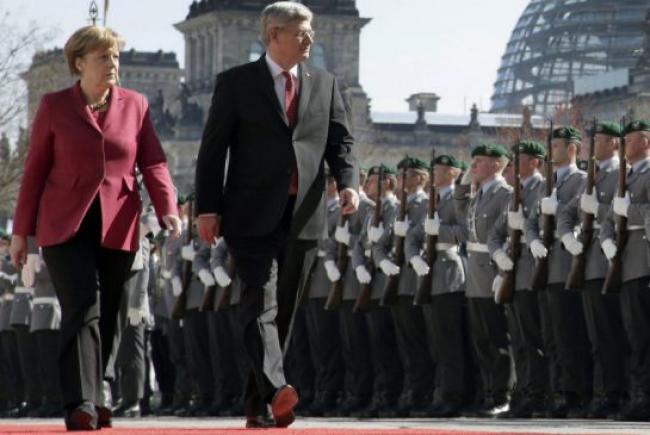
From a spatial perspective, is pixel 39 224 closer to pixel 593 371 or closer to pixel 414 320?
pixel 593 371

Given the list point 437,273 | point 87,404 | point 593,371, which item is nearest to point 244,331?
point 87,404

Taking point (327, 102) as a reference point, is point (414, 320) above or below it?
below

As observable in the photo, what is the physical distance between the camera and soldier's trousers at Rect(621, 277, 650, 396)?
1600 centimetres

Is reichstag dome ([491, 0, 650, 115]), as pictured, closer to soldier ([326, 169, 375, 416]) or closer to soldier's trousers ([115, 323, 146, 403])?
soldier's trousers ([115, 323, 146, 403])

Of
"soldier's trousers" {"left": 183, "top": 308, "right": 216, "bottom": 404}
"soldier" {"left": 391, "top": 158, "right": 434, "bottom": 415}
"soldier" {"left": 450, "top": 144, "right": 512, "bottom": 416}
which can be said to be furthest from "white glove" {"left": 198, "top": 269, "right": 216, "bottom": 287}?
"soldier" {"left": 450, "top": 144, "right": 512, "bottom": 416}

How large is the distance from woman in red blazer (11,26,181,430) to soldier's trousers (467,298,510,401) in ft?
20.9

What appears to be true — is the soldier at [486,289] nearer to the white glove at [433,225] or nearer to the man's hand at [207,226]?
the white glove at [433,225]

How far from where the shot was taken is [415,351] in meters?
19.7

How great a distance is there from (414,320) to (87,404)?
27.2ft

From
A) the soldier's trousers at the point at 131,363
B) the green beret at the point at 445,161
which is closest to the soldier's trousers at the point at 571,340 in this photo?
the green beret at the point at 445,161

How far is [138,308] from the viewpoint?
2005 centimetres

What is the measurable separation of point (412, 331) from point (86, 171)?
8122 mm

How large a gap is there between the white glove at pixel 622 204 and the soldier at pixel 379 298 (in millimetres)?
3730

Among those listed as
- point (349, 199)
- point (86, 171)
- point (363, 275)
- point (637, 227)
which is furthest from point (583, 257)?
point (86, 171)
